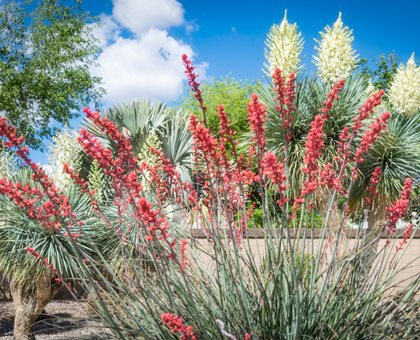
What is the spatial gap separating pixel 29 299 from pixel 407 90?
8547 mm

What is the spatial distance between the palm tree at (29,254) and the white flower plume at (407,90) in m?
7.07

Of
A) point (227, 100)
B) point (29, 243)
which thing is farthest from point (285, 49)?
point (227, 100)

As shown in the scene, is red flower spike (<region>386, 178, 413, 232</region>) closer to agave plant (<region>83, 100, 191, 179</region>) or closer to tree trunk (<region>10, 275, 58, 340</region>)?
tree trunk (<region>10, 275, 58, 340</region>)

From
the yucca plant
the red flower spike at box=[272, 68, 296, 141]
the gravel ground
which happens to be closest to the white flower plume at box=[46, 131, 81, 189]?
the gravel ground

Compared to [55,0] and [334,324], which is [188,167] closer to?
[334,324]

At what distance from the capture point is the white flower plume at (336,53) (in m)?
10.5

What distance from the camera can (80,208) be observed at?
8.80m

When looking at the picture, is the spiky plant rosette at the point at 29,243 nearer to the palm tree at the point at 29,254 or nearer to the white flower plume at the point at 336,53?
the palm tree at the point at 29,254

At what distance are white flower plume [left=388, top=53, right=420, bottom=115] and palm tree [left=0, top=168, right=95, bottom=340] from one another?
7.07 m

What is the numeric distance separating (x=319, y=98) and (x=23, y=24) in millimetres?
18512

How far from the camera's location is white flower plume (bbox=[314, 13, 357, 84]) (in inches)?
414

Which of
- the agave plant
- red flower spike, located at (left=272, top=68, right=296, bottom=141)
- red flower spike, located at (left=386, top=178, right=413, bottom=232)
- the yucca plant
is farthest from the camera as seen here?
the agave plant

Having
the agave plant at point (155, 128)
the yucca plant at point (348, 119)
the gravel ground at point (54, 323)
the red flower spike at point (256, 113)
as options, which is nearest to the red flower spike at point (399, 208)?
the red flower spike at point (256, 113)

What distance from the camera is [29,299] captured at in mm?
8672
